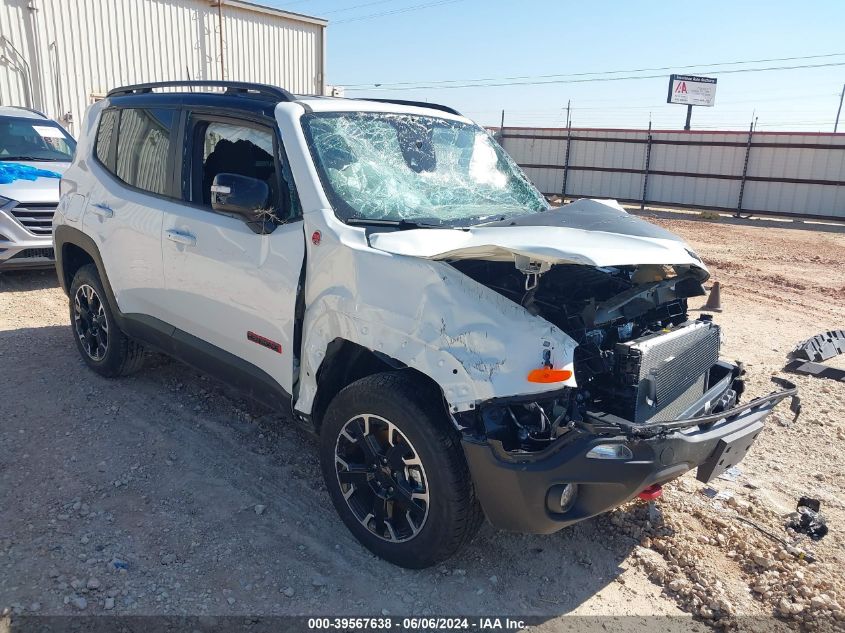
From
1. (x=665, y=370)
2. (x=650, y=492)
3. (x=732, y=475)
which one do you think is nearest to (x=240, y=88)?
(x=665, y=370)

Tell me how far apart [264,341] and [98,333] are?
232 cm

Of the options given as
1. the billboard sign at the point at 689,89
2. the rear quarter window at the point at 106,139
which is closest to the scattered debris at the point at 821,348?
the rear quarter window at the point at 106,139

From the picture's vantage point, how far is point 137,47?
1612 cm

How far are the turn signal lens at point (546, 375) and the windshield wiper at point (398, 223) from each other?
1113 millimetres

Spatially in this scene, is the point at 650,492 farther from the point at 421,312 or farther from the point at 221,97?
the point at 221,97

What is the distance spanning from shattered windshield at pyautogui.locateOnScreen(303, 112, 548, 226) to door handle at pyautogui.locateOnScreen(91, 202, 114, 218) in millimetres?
1916

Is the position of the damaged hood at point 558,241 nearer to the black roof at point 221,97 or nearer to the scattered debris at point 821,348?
the black roof at point 221,97

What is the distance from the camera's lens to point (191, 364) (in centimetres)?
432

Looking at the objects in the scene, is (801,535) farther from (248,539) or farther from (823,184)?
(823,184)

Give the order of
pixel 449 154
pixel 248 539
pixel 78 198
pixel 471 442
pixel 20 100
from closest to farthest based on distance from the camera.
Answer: pixel 471 442 < pixel 248 539 < pixel 449 154 < pixel 78 198 < pixel 20 100

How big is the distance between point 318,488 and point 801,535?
256 centimetres

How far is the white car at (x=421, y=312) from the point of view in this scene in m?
2.69

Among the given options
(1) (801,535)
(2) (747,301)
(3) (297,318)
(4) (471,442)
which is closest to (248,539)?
(3) (297,318)

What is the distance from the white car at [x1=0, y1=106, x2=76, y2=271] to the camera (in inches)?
306
